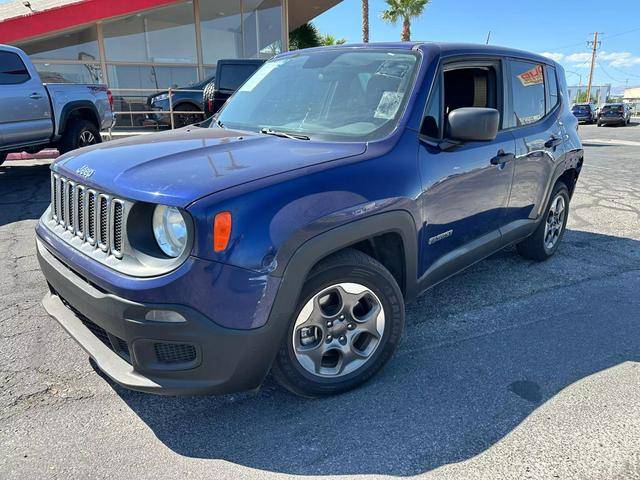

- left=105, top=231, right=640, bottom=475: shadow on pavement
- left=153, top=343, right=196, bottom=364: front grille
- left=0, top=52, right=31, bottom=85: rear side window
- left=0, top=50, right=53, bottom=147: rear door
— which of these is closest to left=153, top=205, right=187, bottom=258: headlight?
left=153, top=343, right=196, bottom=364: front grille

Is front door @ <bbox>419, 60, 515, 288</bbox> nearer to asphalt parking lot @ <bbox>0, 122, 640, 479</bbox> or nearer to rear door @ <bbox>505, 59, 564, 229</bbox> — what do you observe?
rear door @ <bbox>505, 59, 564, 229</bbox>

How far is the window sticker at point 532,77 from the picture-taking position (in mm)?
4074

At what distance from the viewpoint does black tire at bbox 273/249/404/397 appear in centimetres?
240

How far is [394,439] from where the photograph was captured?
237cm

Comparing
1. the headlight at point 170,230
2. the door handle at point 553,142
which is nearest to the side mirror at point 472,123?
the door handle at point 553,142

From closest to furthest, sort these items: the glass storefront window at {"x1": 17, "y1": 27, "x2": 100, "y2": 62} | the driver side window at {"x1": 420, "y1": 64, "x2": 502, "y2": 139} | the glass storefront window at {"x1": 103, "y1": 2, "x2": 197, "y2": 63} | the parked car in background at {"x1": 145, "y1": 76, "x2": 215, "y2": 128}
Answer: the driver side window at {"x1": 420, "y1": 64, "x2": 502, "y2": 139} < the parked car in background at {"x1": 145, "y1": 76, "x2": 215, "y2": 128} < the glass storefront window at {"x1": 17, "y1": 27, "x2": 100, "y2": 62} < the glass storefront window at {"x1": 103, "y1": 2, "x2": 197, "y2": 63}

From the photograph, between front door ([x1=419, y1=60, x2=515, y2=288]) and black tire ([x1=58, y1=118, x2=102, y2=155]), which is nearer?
front door ([x1=419, y1=60, x2=515, y2=288])

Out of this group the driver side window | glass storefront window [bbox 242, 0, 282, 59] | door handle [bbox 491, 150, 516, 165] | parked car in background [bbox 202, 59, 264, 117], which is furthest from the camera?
glass storefront window [bbox 242, 0, 282, 59]

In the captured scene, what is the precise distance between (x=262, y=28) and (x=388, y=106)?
17.4 meters

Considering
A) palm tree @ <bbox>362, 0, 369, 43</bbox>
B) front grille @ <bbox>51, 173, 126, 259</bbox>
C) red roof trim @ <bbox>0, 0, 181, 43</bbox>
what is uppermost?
palm tree @ <bbox>362, 0, 369, 43</bbox>

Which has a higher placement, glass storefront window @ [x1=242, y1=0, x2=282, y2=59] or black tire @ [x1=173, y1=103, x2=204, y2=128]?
glass storefront window @ [x1=242, y1=0, x2=282, y2=59]

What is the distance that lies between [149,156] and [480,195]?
2.11m

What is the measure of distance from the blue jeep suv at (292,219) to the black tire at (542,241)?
0.90 meters

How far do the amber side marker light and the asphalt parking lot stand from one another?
38.6 inches
